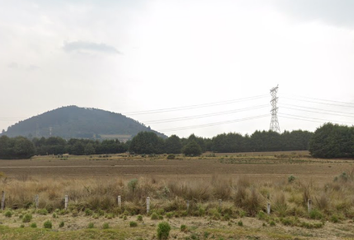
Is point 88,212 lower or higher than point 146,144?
lower

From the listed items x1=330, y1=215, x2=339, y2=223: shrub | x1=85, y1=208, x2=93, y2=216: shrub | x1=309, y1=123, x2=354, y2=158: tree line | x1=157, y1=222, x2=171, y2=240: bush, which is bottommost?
x1=330, y1=215, x2=339, y2=223: shrub

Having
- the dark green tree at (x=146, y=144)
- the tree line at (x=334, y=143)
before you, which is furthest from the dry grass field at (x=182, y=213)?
the dark green tree at (x=146, y=144)

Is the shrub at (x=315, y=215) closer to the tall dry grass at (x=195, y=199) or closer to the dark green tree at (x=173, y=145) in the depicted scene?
the tall dry grass at (x=195, y=199)

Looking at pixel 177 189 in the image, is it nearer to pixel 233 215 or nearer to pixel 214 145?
pixel 233 215

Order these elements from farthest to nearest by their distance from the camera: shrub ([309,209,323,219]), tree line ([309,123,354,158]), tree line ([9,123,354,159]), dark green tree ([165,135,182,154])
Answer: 1. dark green tree ([165,135,182,154])
2. tree line ([9,123,354,159])
3. tree line ([309,123,354,158])
4. shrub ([309,209,323,219])

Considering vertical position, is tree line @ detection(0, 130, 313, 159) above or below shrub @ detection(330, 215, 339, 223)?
above

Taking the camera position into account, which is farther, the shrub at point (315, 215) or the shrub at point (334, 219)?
the shrub at point (315, 215)

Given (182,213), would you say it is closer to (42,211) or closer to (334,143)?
(42,211)

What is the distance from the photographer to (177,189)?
54.3ft

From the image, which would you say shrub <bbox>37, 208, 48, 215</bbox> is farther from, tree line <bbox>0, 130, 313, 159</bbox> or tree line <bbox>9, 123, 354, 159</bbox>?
tree line <bbox>0, 130, 313, 159</bbox>

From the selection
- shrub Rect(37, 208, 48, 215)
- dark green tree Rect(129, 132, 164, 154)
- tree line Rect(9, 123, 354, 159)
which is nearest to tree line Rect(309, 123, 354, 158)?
tree line Rect(9, 123, 354, 159)

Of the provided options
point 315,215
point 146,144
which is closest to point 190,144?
point 146,144

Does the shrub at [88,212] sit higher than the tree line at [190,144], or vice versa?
the tree line at [190,144]

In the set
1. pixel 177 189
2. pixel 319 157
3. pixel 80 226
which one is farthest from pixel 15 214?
pixel 319 157
